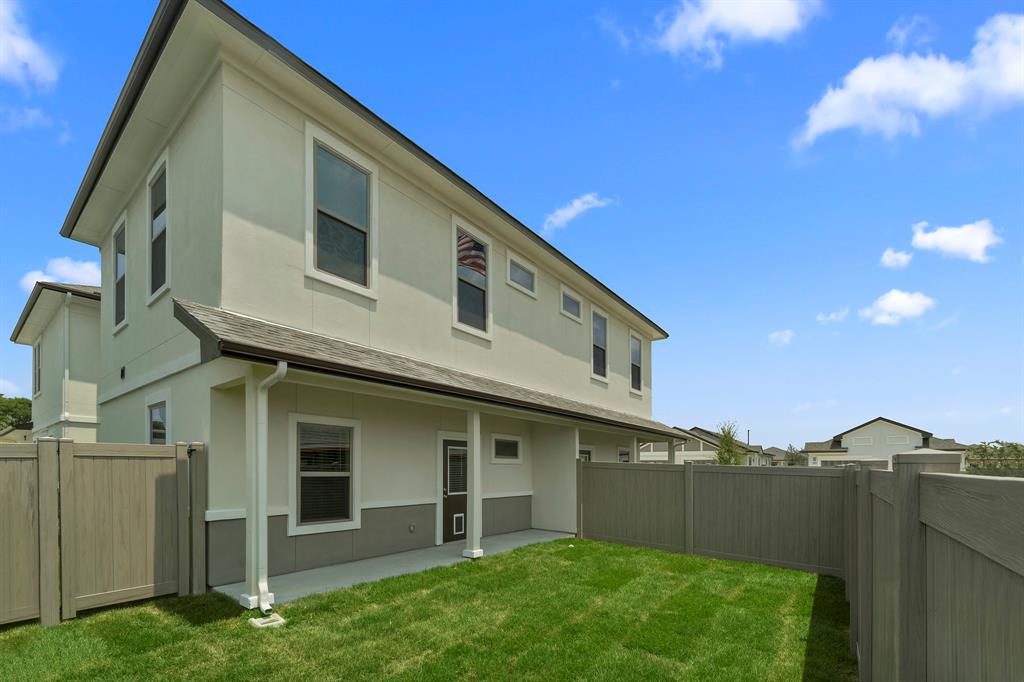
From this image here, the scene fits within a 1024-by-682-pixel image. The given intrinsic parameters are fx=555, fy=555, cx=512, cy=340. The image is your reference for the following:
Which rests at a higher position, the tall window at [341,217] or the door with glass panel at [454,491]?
the tall window at [341,217]

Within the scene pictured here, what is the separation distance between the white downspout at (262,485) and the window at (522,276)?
715 centimetres

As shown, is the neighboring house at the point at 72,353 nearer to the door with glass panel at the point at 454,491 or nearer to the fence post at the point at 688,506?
the door with glass panel at the point at 454,491

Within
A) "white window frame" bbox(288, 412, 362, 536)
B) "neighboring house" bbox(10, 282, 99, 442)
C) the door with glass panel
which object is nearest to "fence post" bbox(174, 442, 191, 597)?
"white window frame" bbox(288, 412, 362, 536)

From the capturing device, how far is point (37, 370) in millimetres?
18094

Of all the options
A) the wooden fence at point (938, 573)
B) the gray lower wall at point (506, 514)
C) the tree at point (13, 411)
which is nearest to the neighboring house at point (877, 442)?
the gray lower wall at point (506, 514)

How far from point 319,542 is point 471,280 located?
5782mm

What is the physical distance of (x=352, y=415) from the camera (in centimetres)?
888

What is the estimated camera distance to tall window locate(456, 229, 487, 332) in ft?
37.1

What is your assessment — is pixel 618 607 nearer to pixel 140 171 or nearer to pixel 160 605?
pixel 160 605

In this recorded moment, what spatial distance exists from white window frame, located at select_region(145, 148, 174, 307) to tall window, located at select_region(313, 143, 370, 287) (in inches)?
92.4

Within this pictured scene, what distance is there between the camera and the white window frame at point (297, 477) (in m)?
7.86

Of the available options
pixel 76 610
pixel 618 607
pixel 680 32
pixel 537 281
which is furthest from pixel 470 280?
pixel 76 610

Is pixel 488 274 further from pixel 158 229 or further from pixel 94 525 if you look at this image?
pixel 94 525

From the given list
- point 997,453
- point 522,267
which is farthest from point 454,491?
point 997,453
